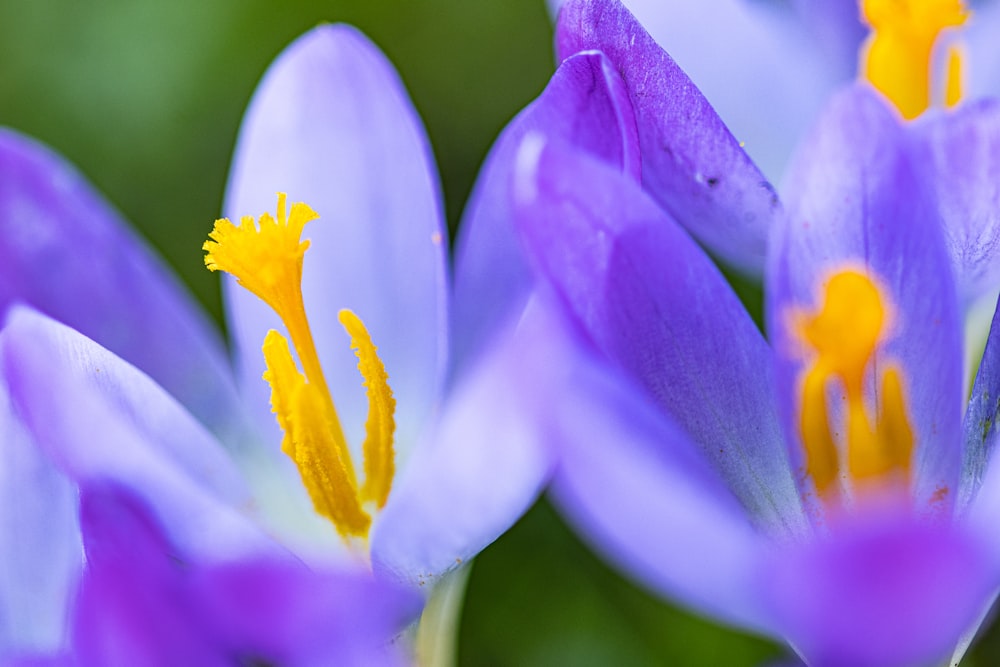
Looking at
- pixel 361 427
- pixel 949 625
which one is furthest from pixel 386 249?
pixel 949 625

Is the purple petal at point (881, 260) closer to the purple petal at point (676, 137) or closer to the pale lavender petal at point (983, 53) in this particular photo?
the purple petal at point (676, 137)

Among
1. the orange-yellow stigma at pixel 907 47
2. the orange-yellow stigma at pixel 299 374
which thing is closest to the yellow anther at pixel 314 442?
the orange-yellow stigma at pixel 299 374

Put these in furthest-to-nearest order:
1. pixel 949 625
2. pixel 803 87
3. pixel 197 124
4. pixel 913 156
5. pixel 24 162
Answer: pixel 197 124 < pixel 803 87 < pixel 24 162 < pixel 913 156 < pixel 949 625

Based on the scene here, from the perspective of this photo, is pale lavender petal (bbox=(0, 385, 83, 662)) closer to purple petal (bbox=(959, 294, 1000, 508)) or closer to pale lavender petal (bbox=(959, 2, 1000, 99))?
purple petal (bbox=(959, 294, 1000, 508))

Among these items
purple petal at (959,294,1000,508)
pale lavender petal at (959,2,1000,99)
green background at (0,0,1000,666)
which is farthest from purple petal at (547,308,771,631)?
green background at (0,0,1000,666)

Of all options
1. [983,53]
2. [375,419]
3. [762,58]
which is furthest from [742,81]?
[375,419]

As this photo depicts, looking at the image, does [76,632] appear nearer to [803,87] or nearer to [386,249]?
[386,249]
